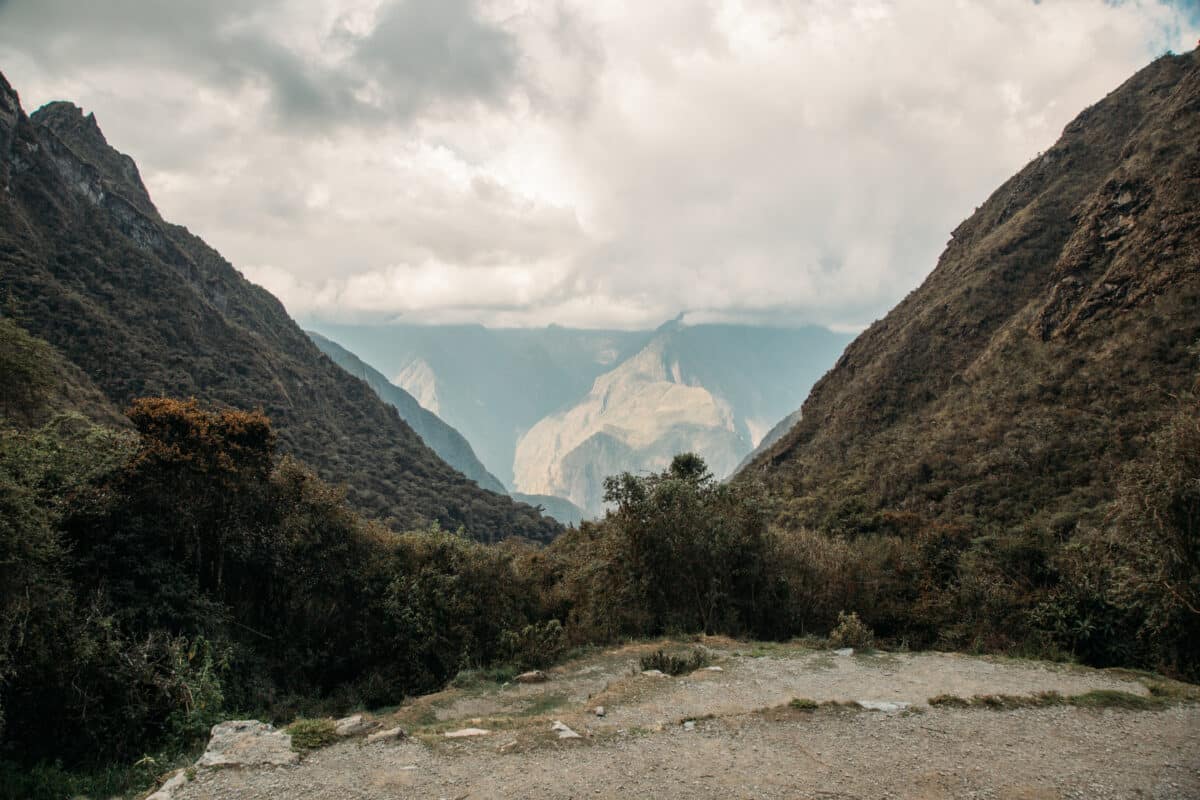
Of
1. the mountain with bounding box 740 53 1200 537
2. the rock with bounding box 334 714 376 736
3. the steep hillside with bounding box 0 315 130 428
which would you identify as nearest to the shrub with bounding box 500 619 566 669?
the rock with bounding box 334 714 376 736

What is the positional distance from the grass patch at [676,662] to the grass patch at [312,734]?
7.58 m

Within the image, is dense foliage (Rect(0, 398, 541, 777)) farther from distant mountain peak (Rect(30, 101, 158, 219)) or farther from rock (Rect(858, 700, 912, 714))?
distant mountain peak (Rect(30, 101, 158, 219))

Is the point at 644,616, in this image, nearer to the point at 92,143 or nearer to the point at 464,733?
the point at 464,733

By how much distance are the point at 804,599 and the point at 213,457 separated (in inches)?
768

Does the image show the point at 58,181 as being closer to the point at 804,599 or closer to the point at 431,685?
the point at 431,685

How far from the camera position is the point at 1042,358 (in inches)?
1578

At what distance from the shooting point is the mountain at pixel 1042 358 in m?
31.1

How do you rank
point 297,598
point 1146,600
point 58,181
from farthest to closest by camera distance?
point 58,181, point 297,598, point 1146,600

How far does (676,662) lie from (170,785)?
9.96 metres

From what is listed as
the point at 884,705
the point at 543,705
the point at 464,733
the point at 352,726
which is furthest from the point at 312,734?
the point at 884,705

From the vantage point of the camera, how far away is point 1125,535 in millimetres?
14195

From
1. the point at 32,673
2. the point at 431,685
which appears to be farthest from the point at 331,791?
the point at 431,685

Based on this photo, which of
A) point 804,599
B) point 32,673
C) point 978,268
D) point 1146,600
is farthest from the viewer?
point 978,268

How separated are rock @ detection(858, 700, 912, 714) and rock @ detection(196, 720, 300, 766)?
9475 mm
